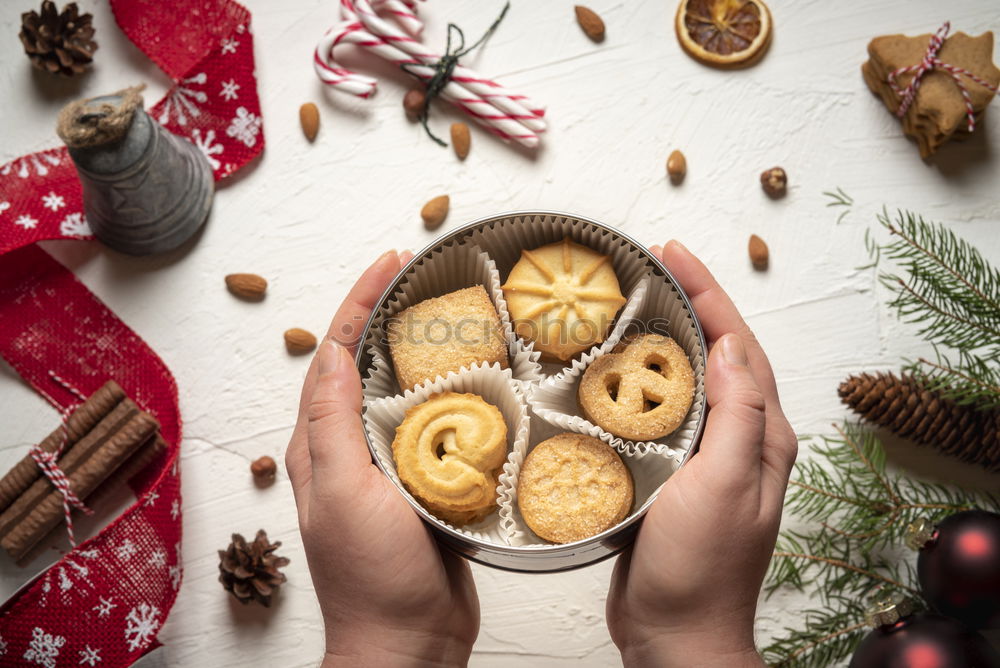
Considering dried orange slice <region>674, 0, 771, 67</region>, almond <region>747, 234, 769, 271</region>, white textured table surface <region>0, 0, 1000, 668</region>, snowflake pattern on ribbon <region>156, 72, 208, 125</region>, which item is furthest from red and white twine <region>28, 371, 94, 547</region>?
dried orange slice <region>674, 0, 771, 67</region>

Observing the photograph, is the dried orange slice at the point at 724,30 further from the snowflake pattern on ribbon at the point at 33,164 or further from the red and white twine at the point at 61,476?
the red and white twine at the point at 61,476

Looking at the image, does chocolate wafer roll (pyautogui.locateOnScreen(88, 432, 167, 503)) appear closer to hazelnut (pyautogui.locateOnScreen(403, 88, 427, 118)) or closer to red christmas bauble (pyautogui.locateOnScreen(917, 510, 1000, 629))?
hazelnut (pyautogui.locateOnScreen(403, 88, 427, 118))

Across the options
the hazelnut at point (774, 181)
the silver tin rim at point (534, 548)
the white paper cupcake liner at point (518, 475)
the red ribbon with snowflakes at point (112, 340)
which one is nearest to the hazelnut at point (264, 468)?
the red ribbon with snowflakes at point (112, 340)

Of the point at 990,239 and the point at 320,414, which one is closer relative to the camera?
the point at 320,414

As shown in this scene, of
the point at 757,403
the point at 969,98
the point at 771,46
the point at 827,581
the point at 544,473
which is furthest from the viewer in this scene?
the point at 771,46

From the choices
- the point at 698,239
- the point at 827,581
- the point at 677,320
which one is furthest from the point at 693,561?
the point at 698,239

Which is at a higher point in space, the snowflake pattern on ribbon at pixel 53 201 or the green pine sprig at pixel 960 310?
the green pine sprig at pixel 960 310

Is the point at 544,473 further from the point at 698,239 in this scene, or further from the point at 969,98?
the point at 969,98
